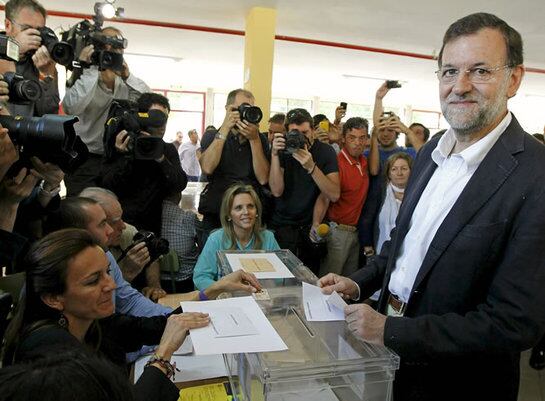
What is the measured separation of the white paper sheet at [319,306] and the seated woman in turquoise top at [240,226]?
103 cm

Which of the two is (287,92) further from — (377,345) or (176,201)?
(377,345)

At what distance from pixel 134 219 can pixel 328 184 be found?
3.77 ft

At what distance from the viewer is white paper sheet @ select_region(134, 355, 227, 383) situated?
128 cm

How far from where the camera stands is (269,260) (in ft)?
5.08

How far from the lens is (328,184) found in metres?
2.62

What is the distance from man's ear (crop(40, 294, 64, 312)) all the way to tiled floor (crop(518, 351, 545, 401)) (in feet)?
7.72

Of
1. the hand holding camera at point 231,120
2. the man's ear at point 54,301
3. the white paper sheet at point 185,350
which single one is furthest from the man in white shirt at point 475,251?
the hand holding camera at point 231,120

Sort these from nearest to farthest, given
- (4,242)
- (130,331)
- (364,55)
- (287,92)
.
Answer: (4,242)
(130,331)
(364,55)
(287,92)

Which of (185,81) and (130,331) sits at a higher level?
(185,81)

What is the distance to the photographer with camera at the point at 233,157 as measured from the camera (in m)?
2.45

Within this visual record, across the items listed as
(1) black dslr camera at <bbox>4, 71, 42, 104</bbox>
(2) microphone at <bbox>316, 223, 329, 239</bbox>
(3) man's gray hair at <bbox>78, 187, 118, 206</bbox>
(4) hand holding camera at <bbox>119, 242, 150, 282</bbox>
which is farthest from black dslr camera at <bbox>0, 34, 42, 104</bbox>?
(2) microphone at <bbox>316, 223, 329, 239</bbox>

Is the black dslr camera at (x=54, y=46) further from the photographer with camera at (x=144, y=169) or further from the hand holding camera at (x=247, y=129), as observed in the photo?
the hand holding camera at (x=247, y=129)

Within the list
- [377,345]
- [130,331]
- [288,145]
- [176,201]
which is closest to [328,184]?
[288,145]

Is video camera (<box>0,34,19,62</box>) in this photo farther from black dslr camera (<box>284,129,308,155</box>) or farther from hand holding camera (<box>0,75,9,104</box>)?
black dslr camera (<box>284,129,308,155</box>)
